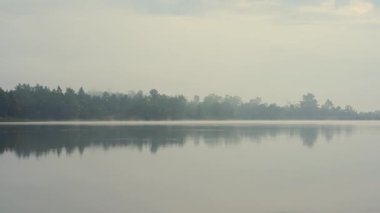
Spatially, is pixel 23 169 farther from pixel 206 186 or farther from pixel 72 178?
pixel 206 186

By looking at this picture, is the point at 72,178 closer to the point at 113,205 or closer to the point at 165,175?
the point at 165,175

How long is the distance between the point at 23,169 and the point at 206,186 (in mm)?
6633

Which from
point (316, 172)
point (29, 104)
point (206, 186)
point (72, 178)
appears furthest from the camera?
point (29, 104)

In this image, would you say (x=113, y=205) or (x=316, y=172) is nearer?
(x=113, y=205)

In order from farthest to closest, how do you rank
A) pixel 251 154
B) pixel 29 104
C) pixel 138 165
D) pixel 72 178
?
pixel 29 104, pixel 251 154, pixel 138 165, pixel 72 178

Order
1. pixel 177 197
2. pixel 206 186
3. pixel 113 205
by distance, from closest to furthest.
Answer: pixel 113 205
pixel 177 197
pixel 206 186

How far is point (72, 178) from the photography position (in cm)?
1625

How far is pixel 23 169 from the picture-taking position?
60.4 feet

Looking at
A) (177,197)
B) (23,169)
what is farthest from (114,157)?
(177,197)

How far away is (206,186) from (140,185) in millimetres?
1707

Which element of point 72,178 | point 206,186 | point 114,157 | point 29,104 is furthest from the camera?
point 29,104

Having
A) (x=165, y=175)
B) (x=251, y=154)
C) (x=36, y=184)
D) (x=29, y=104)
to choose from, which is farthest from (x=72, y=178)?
(x=29, y=104)

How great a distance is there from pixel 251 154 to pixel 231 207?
12.9 m

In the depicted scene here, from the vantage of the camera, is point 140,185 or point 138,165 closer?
point 140,185
